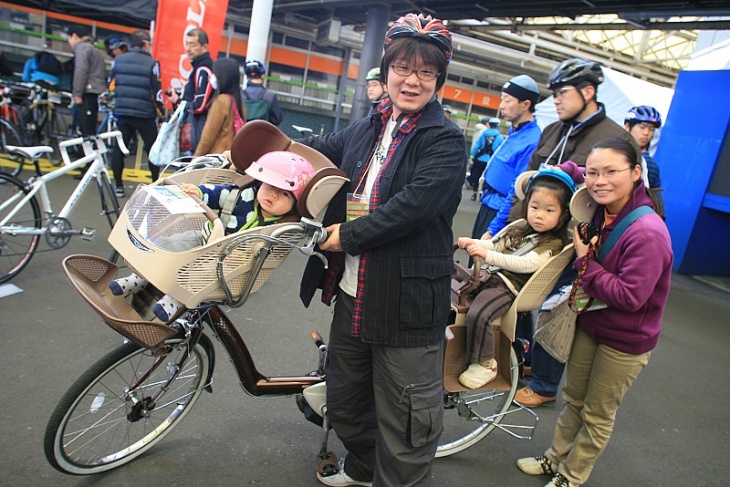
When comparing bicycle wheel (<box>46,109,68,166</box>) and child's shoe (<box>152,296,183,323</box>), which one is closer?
child's shoe (<box>152,296,183,323</box>)

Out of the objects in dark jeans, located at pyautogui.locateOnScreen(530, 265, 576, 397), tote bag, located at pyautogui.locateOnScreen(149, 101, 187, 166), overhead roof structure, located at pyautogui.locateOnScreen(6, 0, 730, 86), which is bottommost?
dark jeans, located at pyautogui.locateOnScreen(530, 265, 576, 397)

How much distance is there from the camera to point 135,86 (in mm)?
6098

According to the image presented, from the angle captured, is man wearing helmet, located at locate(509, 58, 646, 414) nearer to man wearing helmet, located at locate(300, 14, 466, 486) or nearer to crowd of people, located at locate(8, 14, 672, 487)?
crowd of people, located at locate(8, 14, 672, 487)

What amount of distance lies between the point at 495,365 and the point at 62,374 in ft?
8.15

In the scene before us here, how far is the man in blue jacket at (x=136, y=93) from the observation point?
608 centimetres

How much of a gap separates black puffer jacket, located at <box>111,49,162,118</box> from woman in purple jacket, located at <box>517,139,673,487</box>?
5.48 meters

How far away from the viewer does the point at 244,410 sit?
2.98 metres

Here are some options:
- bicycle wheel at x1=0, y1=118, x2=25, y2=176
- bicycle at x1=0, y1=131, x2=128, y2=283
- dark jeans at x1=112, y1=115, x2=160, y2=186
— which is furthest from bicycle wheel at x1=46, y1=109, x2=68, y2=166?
bicycle at x1=0, y1=131, x2=128, y2=283

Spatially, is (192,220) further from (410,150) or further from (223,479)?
(223,479)

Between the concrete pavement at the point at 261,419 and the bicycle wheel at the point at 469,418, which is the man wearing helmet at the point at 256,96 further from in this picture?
the bicycle wheel at the point at 469,418

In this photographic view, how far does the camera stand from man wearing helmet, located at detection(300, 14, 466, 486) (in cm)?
182

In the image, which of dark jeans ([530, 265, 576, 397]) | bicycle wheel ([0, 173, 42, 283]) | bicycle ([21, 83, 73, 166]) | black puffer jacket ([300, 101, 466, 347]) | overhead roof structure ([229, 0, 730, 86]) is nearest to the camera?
black puffer jacket ([300, 101, 466, 347])

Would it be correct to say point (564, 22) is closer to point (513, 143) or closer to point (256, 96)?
point (256, 96)

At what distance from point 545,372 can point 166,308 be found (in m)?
2.63
